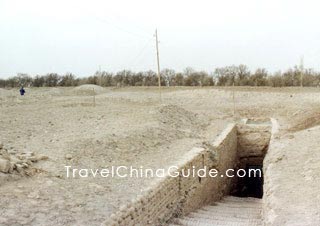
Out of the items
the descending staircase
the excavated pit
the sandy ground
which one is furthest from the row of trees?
the descending staircase

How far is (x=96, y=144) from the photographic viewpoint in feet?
34.3

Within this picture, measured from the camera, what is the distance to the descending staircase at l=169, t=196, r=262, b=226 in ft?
28.3

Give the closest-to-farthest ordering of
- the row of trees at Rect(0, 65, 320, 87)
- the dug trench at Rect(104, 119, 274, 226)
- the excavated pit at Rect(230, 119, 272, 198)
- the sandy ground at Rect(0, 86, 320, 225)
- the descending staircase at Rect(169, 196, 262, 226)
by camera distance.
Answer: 1. the sandy ground at Rect(0, 86, 320, 225)
2. the dug trench at Rect(104, 119, 274, 226)
3. the descending staircase at Rect(169, 196, 262, 226)
4. the excavated pit at Rect(230, 119, 272, 198)
5. the row of trees at Rect(0, 65, 320, 87)

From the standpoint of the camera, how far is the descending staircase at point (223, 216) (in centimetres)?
863

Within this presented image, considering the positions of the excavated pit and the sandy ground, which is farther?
the excavated pit

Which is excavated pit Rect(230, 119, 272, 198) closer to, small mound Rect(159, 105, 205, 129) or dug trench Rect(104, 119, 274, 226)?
dug trench Rect(104, 119, 274, 226)

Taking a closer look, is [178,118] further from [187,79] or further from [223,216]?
[187,79]

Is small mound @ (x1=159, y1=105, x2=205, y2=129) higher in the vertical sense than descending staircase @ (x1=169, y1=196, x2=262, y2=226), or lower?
higher

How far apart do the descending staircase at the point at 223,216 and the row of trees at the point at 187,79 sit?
27767 millimetres

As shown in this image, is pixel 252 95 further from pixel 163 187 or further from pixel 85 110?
pixel 163 187

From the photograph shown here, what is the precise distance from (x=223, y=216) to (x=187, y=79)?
104ft

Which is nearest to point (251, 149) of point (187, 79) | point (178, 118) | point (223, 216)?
point (178, 118)

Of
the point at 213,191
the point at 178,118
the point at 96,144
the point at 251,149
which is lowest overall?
the point at 213,191

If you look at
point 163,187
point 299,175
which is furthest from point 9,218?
point 299,175
